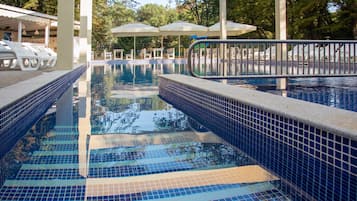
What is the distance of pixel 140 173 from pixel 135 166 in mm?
156

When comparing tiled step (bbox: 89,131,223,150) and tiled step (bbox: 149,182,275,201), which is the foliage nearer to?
tiled step (bbox: 89,131,223,150)

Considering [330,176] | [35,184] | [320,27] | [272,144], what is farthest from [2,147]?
[320,27]

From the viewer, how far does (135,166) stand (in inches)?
100

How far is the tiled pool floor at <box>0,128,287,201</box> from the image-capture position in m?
2.02

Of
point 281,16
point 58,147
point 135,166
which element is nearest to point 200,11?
point 281,16

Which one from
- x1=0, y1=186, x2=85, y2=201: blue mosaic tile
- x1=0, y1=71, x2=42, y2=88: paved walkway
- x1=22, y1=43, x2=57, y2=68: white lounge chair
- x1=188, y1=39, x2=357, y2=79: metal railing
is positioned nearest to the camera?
x1=0, y1=186, x2=85, y2=201: blue mosaic tile

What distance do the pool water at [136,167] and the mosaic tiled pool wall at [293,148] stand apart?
0.12 meters

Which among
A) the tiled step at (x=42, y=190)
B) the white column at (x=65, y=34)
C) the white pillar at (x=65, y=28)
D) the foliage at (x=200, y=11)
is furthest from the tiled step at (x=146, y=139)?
the foliage at (x=200, y=11)

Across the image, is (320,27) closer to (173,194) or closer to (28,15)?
(28,15)

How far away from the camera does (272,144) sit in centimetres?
290

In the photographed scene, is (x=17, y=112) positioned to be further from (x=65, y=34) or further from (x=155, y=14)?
(x=155, y=14)

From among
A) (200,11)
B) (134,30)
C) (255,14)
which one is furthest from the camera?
(200,11)

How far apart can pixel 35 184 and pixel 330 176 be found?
5.64ft

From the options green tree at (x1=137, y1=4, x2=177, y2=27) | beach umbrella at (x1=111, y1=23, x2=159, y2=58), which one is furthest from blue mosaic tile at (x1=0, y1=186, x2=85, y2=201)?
green tree at (x1=137, y1=4, x2=177, y2=27)
